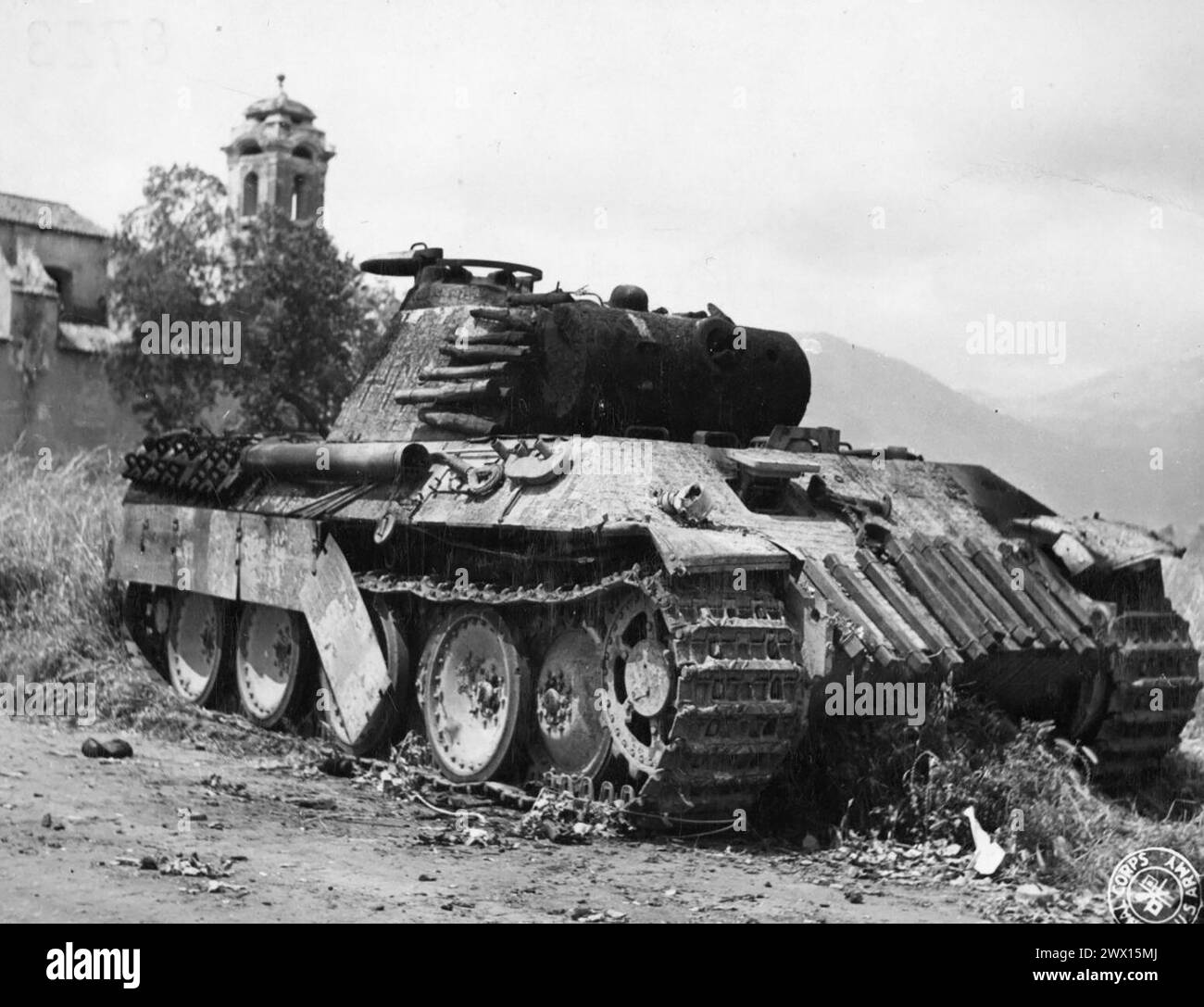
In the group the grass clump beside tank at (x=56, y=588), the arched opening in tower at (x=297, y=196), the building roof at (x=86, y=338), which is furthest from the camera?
the arched opening in tower at (x=297, y=196)

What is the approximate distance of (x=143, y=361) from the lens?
37719 millimetres

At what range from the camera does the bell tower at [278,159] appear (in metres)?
43.8

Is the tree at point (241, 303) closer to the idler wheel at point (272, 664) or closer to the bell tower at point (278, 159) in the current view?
the bell tower at point (278, 159)

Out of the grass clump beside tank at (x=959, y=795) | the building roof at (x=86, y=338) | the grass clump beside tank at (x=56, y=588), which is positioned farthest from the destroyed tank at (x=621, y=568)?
the building roof at (x=86, y=338)

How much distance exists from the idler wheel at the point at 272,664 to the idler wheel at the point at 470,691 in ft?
4.73

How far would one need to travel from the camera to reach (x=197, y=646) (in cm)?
1358

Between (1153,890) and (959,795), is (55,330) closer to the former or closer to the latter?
(959,795)

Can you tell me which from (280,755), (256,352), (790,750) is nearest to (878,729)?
(790,750)

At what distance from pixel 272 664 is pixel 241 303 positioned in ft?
83.3

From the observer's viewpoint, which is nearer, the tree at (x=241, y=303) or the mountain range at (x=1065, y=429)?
the mountain range at (x=1065, y=429)

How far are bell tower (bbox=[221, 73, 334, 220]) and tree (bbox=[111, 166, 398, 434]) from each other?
4881mm

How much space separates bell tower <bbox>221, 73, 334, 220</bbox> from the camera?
43.8 m

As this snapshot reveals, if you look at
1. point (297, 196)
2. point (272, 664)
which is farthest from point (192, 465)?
point (297, 196)

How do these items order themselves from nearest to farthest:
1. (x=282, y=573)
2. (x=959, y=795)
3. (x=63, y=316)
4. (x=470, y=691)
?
(x=959, y=795) < (x=470, y=691) < (x=282, y=573) < (x=63, y=316)
